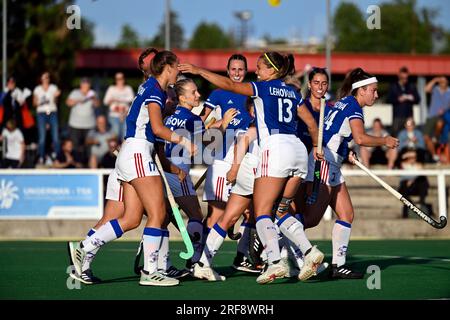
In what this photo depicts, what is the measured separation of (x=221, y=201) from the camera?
481 inches

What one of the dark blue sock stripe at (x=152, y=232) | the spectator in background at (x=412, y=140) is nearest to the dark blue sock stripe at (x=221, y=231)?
the dark blue sock stripe at (x=152, y=232)

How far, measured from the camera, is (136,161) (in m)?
10.4

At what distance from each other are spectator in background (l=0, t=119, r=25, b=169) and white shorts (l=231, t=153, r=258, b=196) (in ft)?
35.2

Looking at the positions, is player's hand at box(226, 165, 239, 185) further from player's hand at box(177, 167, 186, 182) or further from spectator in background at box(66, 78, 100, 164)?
spectator in background at box(66, 78, 100, 164)

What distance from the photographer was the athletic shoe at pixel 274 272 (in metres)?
10.4

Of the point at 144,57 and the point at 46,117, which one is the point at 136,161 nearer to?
the point at 144,57

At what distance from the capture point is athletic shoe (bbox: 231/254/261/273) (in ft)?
40.2

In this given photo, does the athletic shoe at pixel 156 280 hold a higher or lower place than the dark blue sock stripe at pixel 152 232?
lower

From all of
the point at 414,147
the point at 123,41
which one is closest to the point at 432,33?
the point at 123,41

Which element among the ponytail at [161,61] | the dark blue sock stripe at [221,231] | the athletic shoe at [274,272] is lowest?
the athletic shoe at [274,272]

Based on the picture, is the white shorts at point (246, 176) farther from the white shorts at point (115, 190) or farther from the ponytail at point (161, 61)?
the ponytail at point (161, 61)

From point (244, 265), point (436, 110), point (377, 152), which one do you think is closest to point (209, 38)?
point (436, 110)

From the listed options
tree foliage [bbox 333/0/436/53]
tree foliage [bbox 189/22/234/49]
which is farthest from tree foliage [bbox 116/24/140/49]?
tree foliage [bbox 333/0/436/53]

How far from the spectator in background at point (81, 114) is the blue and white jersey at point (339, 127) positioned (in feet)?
35.0
